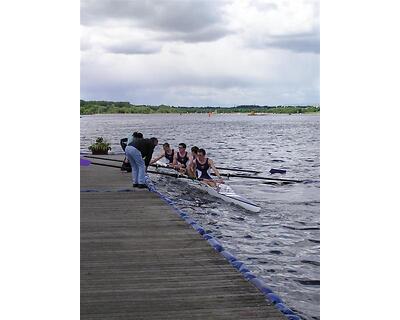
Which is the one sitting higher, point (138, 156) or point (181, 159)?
point (138, 156)

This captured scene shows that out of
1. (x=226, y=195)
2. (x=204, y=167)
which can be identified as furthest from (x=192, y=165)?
(x=226, y=195)

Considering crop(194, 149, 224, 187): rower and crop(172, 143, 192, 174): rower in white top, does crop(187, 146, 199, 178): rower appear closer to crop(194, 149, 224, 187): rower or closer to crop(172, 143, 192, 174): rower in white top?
crop(194, 149, 224, 187): rower

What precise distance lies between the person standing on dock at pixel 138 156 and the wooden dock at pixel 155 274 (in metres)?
1.69

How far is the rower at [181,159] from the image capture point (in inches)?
412

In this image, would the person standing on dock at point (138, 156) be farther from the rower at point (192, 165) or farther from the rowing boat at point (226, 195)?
the rowing boat at point (226, 195)

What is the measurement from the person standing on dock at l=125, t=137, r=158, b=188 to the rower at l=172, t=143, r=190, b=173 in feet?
6.54

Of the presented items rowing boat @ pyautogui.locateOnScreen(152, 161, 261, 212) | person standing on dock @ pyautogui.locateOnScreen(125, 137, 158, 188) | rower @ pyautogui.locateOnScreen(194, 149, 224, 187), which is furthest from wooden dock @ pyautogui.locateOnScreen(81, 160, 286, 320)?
rower @ pyautogui.locateOnScreen(194, 149, 224, 187)

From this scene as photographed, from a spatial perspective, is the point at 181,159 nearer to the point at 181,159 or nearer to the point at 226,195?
the point at 181,159

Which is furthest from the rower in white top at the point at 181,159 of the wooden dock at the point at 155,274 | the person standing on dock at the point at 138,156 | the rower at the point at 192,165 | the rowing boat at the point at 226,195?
the wooden dock at the point at 155,274

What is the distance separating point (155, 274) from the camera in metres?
3.81

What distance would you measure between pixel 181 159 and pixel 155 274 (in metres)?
6.79

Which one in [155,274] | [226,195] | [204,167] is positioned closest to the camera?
[155,274]
